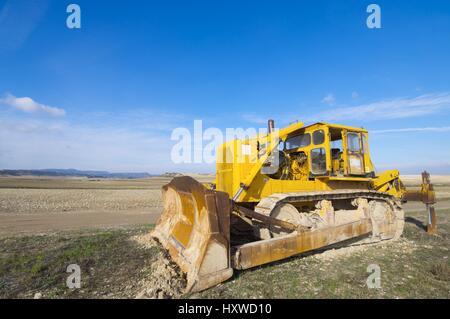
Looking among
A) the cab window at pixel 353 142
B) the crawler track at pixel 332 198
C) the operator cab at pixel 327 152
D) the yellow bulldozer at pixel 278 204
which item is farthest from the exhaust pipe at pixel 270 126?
the cab window at pixel 353 142

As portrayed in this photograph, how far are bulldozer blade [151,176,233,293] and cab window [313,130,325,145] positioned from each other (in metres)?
3.78

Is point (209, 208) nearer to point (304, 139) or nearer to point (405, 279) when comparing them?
point (405, 279)

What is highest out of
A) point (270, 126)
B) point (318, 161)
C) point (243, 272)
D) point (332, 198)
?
point (270, 126)

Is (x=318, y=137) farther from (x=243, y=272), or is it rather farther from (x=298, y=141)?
(x=243, y=272)

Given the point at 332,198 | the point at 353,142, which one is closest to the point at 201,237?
the point at 332,198

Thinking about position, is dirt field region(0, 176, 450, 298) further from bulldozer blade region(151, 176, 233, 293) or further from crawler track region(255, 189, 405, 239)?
crawler track region(255, 189, 405, 239)

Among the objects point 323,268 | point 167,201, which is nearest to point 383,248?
point 323,268

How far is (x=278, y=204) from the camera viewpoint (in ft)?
19.8

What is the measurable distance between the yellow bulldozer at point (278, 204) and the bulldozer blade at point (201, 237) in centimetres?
2

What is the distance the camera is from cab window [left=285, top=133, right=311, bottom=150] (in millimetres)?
7887

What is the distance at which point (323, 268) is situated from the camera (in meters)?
5.39

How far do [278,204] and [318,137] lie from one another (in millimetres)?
2550

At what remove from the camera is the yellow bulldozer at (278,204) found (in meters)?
4.74

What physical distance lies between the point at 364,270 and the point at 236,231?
2.98 meters
